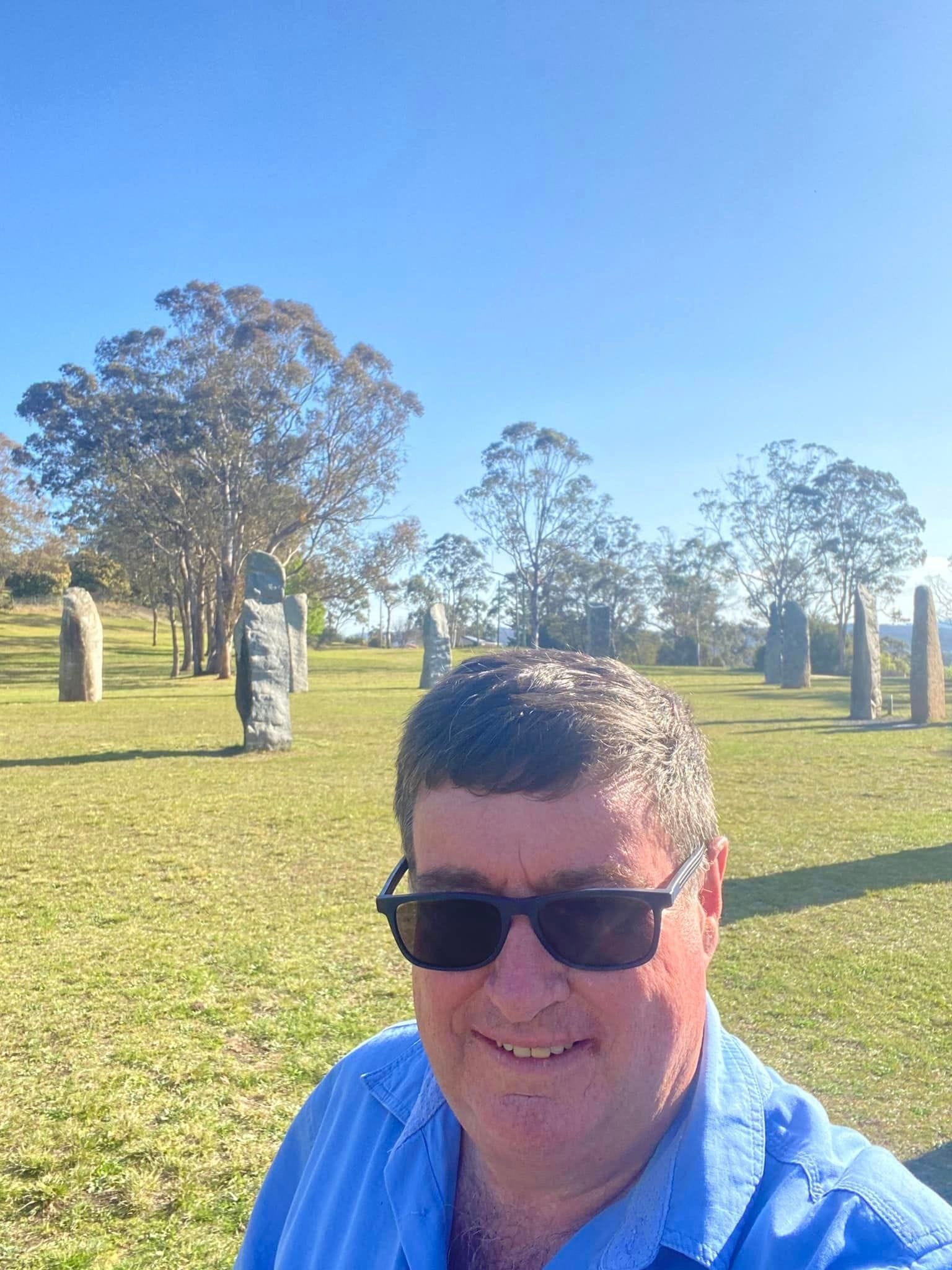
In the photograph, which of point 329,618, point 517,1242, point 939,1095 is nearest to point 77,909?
point 939,1095

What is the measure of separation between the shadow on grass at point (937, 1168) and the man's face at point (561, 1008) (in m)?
2.11

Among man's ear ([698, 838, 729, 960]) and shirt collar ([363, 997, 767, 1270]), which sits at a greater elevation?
man's ear ([698, 838, 729, 960])

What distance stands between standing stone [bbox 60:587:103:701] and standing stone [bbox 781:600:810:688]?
1821 cm

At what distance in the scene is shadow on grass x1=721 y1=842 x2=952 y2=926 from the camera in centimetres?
583

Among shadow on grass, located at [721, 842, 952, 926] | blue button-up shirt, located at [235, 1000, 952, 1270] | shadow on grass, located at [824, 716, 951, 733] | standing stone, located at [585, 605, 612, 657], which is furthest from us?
standing stone, located at [585, 605, 612, 657]

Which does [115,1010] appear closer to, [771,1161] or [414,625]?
[771,1161]

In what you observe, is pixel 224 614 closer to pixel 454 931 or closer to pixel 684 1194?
pixel 454 931

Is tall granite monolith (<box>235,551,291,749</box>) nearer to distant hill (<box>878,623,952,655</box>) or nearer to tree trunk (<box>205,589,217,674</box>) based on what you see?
tree trunk (<box>205,589,217,674</box>)

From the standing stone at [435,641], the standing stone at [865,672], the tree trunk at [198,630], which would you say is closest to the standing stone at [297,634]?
the standing stone at [435,641]

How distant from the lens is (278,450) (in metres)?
30.3

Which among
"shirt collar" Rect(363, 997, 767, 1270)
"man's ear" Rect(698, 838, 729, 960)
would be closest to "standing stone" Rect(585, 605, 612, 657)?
"man's ear" Rect(698, 838, 729, 960)

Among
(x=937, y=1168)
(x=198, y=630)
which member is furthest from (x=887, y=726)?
(x=198, y=630)

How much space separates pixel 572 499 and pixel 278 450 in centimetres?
1923

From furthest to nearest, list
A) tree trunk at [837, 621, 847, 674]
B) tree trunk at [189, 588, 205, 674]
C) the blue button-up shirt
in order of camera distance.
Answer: tree trunk at [837, 621, 847, 674]
tree trunk at [189, 588, 205, 674]
the blue button-up shirt
